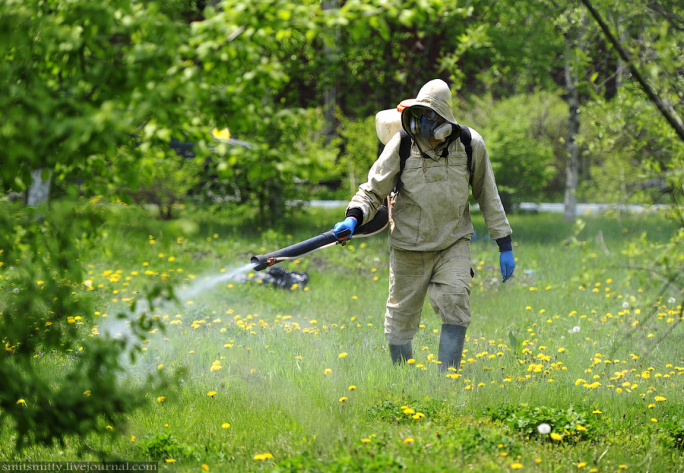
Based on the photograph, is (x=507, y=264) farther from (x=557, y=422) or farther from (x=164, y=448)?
→ (x=164, y=448)

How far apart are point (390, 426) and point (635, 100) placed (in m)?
2.03

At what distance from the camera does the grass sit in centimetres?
286

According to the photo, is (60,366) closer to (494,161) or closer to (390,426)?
(390,426)

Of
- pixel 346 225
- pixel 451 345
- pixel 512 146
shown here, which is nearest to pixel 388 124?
pixel 346 225

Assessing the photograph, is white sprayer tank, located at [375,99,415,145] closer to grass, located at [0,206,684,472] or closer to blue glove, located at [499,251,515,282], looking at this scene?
blue glove, located at [499,251,515,282]

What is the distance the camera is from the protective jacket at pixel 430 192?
401cm

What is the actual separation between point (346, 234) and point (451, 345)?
3.28ft

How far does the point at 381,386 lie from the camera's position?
3793 mm

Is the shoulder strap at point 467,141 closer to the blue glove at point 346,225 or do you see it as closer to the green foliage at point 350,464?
the blue glove at point 346,225

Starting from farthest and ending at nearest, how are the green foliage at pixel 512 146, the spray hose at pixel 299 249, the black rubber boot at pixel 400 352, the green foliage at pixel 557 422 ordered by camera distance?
the green foliage at pixel 512 146 < the black rubber boot at pixel 400 352 < the spray hose at pixel 299 249 < the green foliage at pixel 557 422

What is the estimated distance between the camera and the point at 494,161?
1385cm

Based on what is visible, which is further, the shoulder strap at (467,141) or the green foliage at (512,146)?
the green foliage at (512,146)

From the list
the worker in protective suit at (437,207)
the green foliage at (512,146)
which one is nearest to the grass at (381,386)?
the worker in protective suit at (437,207)

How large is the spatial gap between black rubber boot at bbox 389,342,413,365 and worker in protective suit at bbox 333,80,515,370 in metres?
0.32
